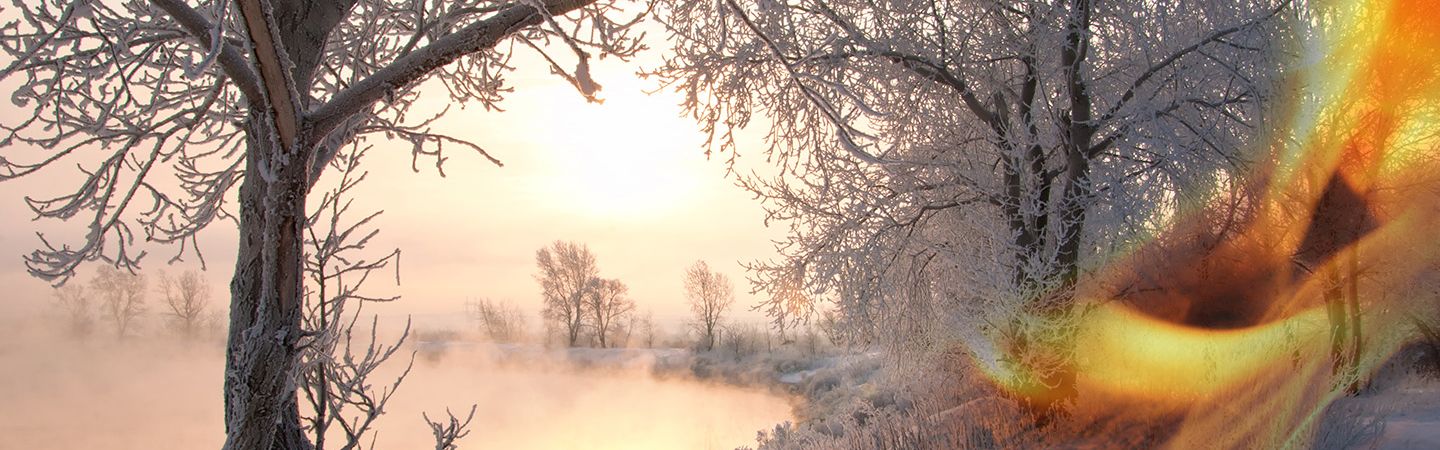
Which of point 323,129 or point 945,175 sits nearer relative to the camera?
point 323,129

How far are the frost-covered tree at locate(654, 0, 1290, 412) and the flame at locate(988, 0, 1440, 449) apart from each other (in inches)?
33.9

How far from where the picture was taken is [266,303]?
2703 mm

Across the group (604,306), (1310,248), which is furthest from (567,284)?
(1310,248)

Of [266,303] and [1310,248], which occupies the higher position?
[1310,248]

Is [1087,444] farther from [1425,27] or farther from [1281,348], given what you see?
[1425,27]

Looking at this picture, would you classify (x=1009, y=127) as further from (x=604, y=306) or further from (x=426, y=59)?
(x=604, y=306)

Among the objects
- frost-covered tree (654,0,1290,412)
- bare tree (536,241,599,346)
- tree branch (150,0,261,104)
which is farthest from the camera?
bare tree (536,241,599,346)

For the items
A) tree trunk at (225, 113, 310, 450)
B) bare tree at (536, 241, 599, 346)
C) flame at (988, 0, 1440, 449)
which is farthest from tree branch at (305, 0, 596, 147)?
bare tree at (536, 241, 599, 346)

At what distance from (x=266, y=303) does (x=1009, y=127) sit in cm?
742

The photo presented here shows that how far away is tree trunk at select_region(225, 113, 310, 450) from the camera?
2688mm

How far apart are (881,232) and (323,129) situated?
21.1 feet

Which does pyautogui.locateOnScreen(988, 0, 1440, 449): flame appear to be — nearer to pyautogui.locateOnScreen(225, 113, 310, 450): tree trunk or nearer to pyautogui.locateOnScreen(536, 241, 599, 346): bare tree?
pyautogui.locateOnScreen(225, 113, 310, 450): tree trunk

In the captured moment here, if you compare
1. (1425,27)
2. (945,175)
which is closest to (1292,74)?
(1425,27)

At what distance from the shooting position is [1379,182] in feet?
38.1
